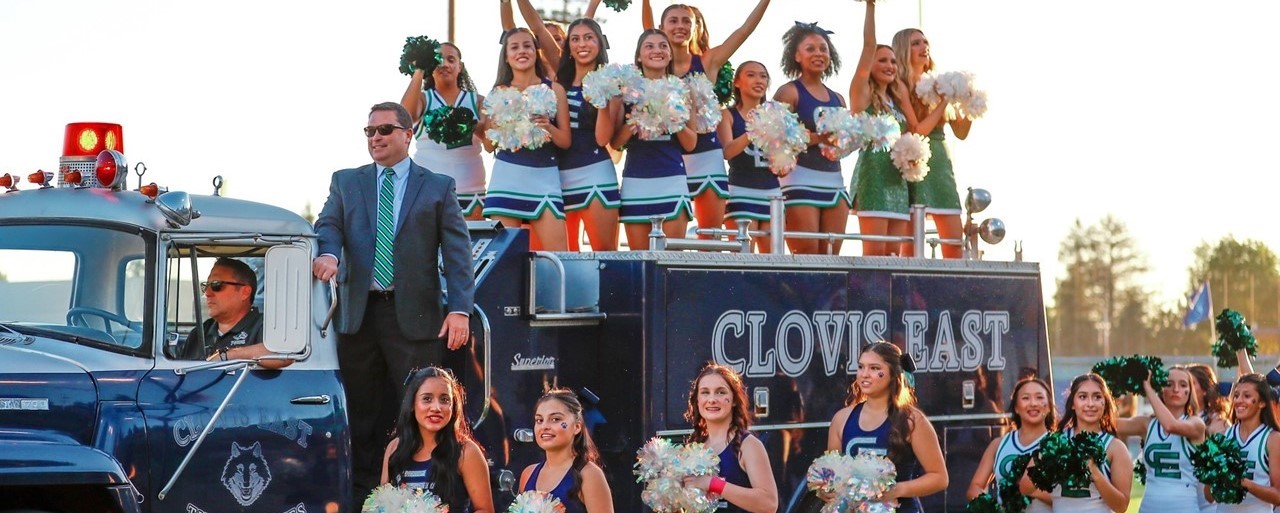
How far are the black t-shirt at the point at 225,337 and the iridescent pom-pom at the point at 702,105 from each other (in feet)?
12.6

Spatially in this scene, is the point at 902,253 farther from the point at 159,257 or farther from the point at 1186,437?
the point at 159,257

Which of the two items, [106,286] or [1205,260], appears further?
[1205,260]

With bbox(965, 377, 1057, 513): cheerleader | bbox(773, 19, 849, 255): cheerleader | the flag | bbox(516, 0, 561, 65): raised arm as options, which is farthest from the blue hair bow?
the flag

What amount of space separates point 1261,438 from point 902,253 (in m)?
2.23

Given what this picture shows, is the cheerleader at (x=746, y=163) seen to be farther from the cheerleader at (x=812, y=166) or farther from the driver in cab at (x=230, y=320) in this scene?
the driver in cab at (x=230, y=320)

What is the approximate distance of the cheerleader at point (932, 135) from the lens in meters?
11.1

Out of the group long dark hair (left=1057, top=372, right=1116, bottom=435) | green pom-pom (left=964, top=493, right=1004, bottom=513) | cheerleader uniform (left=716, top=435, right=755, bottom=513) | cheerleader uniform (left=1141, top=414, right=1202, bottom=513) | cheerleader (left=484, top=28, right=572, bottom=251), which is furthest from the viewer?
cheerleader uniform (left=1141, top=414, right=1202, bottom=513)

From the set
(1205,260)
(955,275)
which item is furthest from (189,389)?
(1205,260)

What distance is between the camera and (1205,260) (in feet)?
248

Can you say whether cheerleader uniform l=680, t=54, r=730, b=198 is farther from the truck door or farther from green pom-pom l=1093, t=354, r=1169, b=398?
the truck door

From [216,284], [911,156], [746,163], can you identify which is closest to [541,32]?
[746,163]

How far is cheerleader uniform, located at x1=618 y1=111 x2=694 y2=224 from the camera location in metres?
9.60

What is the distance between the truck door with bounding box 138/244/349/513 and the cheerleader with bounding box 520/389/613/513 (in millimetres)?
733

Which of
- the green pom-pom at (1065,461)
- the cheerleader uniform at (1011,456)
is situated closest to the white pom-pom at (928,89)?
the cheerleader uniform at (1011,456)
